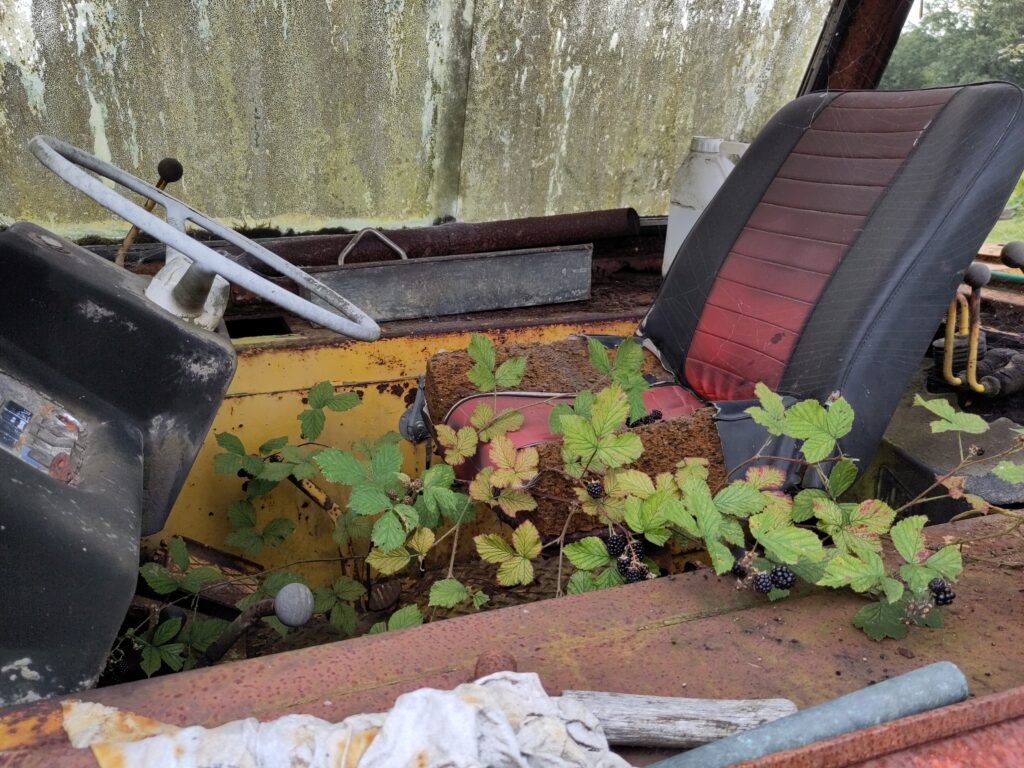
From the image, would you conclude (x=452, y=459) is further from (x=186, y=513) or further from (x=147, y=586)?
(x=186, y=513)

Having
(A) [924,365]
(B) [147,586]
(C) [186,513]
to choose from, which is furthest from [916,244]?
(C) [186,513]

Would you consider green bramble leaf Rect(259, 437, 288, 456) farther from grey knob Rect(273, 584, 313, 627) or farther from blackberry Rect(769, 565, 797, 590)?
blackberry Rect(769, 565, 797, 590)

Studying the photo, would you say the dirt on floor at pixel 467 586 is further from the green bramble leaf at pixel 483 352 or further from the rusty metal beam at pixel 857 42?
the rusty metal beam at pixel 857 42

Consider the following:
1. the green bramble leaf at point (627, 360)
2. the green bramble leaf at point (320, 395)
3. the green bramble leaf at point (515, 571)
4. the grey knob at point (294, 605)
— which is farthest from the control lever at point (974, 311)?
the grey knob at point (294, 605)

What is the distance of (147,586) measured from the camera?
1533 mm

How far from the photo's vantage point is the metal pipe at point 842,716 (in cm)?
75

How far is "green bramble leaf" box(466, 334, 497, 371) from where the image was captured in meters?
1.60

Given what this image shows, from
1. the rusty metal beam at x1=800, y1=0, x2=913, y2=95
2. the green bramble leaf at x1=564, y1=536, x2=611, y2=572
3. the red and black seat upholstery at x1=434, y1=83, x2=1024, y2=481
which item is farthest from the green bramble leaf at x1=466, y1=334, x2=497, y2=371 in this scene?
the rusty metal beam at x1=800, y1=0, x2=913, y2=95

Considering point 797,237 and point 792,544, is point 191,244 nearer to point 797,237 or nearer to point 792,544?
point 792,544

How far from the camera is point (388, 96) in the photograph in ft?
9.38

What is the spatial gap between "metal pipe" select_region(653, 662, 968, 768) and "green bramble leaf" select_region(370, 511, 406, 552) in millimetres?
613

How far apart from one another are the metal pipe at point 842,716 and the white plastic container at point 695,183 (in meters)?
1.91

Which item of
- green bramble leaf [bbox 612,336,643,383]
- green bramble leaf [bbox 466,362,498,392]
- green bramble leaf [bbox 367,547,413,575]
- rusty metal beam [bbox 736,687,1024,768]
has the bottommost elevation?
green bramble leaf [bbox 367,547,413,575]

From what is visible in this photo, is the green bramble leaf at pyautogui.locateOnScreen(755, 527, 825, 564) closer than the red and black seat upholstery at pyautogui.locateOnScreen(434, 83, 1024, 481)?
Yes
